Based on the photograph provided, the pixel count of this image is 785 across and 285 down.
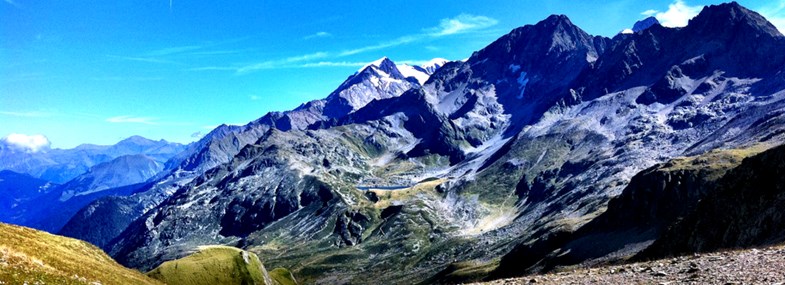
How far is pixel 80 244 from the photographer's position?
6625 centimetres

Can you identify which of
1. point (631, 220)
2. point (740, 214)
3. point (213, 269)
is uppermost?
point (740, 214)

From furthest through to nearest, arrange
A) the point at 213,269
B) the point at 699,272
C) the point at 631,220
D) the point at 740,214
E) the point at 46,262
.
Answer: the point at 631,220, the point at 213,269, the point at 740,214, the point at 46,262, the point at 699,272

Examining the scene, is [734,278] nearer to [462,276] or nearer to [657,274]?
[657,274]

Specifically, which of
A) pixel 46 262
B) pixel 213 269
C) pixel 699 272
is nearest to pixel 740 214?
pixel 699 272

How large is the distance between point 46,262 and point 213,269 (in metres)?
65.5

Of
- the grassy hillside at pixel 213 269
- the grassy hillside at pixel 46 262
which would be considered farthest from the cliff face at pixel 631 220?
the grassy hillside at pixel 46 262

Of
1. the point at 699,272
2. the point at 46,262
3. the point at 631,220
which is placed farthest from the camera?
the point at 631,220

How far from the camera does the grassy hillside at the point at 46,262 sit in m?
41.0

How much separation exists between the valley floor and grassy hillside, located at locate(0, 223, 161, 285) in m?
35.2

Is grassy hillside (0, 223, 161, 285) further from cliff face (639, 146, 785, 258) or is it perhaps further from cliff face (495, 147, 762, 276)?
cliff face (495, 147, 762, 276)

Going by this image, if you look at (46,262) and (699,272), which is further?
(46,262)

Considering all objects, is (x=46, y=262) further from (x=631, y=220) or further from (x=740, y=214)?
(x=631, y=220)

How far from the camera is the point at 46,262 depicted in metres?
46.7

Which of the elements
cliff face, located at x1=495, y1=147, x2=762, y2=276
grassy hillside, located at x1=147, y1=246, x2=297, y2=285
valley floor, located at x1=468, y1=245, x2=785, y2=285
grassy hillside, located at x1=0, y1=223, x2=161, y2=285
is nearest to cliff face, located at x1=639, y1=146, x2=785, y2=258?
valley floor, located at x1=468, y1=245, x2=785, y2=285
